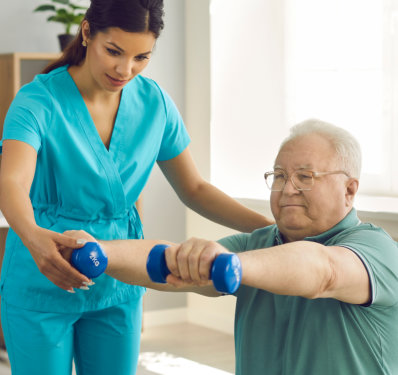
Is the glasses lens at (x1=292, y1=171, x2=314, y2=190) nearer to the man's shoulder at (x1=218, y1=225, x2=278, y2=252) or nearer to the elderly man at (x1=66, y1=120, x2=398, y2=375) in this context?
the elderly man at (x1=66, y1=120, x2=398, y2=375)

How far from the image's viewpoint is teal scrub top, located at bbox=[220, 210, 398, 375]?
53.2 inches

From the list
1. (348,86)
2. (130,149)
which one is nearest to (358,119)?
(348,86)

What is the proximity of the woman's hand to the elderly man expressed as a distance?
0.12 feet

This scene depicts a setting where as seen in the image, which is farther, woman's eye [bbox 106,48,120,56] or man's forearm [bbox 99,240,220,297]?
woman's eye [bbox 106,48,120,56]

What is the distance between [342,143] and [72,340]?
2.49 ft

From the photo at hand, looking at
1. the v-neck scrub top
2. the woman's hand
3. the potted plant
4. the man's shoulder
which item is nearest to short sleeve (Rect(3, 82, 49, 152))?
the v-neck scrub top

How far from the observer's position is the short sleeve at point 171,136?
1963 mm

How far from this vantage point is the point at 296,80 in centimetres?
414

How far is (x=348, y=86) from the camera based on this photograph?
3869 mm

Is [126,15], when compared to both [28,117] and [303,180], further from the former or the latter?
[303,180]

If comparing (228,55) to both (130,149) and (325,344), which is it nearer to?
(130,149)

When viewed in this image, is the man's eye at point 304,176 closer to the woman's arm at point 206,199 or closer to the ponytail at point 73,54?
the woman's arm at point 206,199

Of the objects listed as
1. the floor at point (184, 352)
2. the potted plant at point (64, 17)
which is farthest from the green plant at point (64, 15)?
the floor at point (184, 352)

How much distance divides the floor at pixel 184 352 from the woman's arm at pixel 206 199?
176cm
